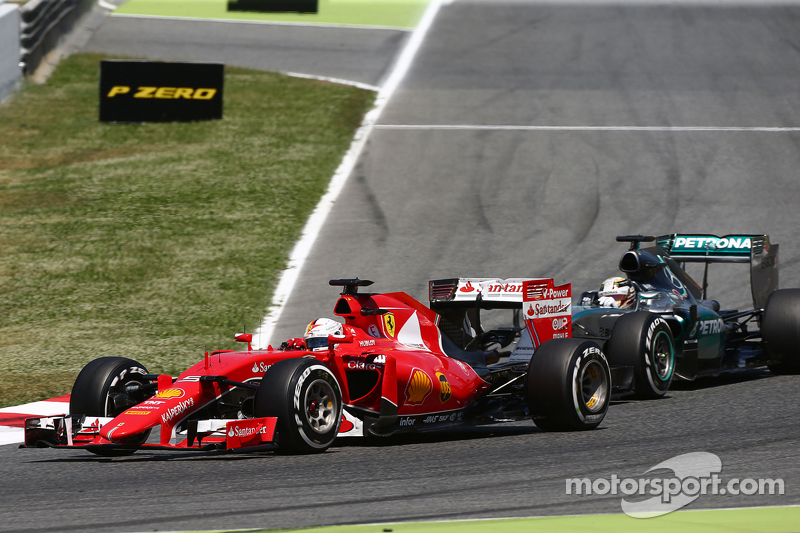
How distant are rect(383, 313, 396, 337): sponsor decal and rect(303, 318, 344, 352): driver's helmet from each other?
438 millimetres

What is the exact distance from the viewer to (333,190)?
20266 millimetres

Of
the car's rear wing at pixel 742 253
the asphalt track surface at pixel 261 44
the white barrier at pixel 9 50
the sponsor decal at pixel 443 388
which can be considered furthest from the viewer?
the asphalt track surface at pixel 261 44

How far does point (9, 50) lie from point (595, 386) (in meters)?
21.6

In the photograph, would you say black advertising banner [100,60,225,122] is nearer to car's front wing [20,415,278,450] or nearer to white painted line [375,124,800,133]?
white painted line [375,124,800,133]

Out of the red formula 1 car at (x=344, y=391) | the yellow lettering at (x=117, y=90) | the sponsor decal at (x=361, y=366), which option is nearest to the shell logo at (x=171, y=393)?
the red formula 1 car at (x=344, y=391)

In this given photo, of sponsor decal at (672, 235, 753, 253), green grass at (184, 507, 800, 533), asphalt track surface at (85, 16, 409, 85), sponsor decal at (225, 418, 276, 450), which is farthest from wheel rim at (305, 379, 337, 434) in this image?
asphalt track surface at (85, 16, 409, 85)

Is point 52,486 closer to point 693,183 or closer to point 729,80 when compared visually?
point 693,183

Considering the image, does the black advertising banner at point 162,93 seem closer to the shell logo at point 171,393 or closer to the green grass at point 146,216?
the green grass at point 146,216

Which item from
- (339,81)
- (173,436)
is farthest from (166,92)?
(173,436)

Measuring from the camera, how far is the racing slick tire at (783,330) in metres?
11.7

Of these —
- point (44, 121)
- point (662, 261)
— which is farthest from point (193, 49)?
point (662, 261)

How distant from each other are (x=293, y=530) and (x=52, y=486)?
232 cm

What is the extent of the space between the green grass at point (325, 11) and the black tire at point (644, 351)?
23767 millimetres

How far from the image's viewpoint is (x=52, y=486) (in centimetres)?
691
